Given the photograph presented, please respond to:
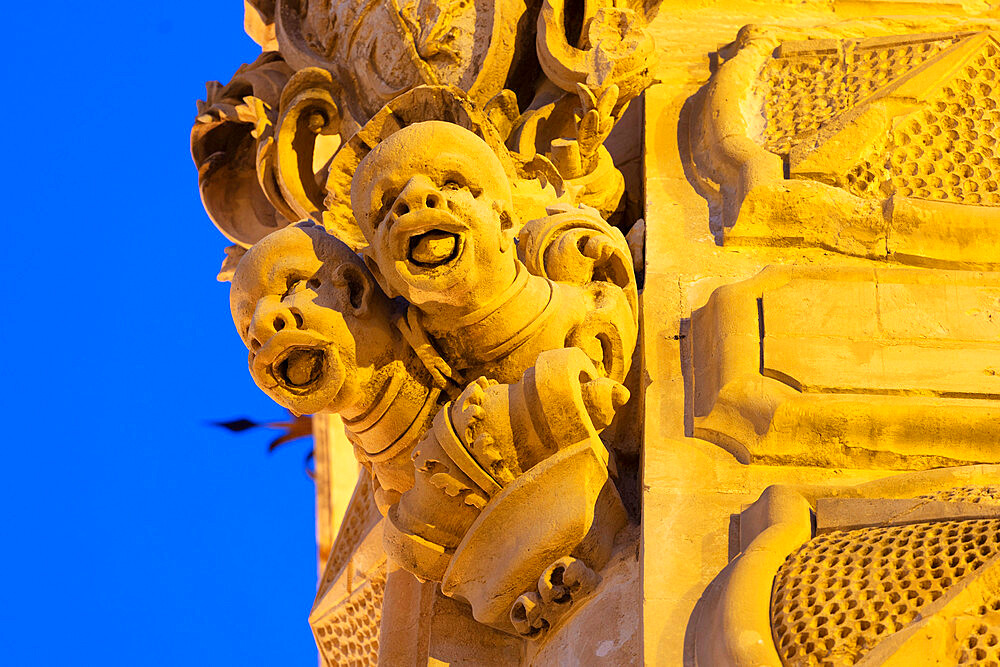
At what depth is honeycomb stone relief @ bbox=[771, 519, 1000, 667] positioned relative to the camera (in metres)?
2.53

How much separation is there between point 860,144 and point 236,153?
5.99ft

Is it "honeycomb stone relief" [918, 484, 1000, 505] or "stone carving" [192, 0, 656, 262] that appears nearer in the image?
"honeycomb stone relief" [918, 484, 1000, 505]

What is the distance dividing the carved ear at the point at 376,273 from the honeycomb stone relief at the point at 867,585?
0.97 meters

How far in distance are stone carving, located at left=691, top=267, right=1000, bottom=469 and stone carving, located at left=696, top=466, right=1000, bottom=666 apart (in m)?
0.12

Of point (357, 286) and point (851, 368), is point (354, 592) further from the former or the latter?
point (851, 368)

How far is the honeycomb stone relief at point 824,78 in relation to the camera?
11.9ft

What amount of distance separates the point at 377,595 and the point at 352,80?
1353 mm

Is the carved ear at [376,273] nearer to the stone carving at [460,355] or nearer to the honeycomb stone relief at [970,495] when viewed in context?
the stone carving at [460,355]

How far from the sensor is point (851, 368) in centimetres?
310

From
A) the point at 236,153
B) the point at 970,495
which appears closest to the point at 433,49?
the point at 236,153

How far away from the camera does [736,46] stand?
3846mm

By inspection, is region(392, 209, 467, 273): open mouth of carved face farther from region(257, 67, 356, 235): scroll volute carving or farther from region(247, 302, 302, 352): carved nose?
region(257, 67, 356, 235): scroll volute carving

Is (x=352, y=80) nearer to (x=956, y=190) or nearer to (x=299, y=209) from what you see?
(x=299, y=209)

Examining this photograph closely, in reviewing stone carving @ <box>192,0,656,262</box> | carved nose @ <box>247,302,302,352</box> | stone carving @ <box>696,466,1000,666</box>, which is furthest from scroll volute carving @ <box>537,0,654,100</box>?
stone carving @ <box>696,466,1000,666</box>
